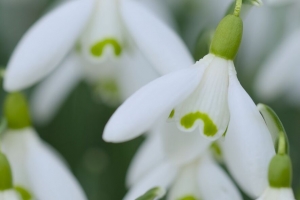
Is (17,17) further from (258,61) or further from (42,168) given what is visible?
(42,168)

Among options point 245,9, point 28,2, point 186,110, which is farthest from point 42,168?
point 28,2

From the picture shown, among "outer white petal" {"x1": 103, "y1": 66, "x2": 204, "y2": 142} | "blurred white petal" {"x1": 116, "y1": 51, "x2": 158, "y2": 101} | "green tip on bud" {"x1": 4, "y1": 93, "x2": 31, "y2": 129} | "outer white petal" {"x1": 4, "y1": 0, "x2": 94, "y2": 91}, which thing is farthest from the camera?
"blurred white petal" {"x1": 116, "y1": 51, "x2": 158, "y2": 101}

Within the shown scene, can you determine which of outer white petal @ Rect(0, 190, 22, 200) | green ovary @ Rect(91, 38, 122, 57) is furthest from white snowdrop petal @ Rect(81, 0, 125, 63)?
outer white petal @ Rect(0, 190, 22, 200)

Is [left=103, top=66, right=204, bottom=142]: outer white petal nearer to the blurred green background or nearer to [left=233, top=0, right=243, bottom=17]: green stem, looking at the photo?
[left=233, top=0, right=243, bottom=17]: green stem

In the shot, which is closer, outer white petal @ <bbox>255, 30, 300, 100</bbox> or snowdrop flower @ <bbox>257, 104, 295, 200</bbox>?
snowdrop flower @ <bbox>257, 104, 295, 200</bbox>

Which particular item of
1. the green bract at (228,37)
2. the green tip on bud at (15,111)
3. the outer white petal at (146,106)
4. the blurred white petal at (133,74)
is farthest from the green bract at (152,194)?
the blurred white petal at (133,74)

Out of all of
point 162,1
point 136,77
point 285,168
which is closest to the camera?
point 285,168
